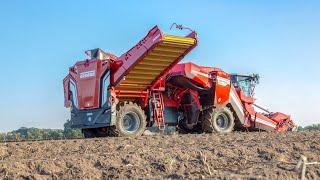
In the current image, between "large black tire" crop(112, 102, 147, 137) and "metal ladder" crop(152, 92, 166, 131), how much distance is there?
779 mm

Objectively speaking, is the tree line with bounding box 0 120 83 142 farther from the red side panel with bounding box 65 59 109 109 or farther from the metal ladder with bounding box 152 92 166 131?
the metal ladder with bounding box 152 92 166 131

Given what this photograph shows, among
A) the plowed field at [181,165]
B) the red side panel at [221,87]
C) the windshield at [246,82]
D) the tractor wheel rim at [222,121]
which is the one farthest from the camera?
the windshield at [246,82]

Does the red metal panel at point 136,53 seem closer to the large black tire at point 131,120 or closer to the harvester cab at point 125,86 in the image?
the harvester cab at point 125,86

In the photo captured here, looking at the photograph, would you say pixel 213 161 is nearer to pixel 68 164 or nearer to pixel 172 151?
pixel 172 151

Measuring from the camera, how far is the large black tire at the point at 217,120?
16.6 m

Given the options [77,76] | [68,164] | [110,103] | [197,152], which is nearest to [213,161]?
[197,152]

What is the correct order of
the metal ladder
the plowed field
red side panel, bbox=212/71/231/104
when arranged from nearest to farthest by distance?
the plowed field
the metal ladder
red side panel, bbox=212/71/231/104

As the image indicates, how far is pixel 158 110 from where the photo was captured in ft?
52.4

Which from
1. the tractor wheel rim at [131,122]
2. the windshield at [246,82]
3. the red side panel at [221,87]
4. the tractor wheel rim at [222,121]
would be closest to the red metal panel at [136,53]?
the tractor wheel rim at [131,122]

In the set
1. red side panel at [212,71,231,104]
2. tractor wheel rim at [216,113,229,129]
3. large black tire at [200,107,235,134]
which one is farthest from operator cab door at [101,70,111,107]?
tractor wheel rim at [216,113,229,129]

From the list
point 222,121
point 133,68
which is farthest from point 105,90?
point 222,121

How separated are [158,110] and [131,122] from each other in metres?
1.22

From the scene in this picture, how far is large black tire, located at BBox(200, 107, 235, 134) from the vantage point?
655 inches

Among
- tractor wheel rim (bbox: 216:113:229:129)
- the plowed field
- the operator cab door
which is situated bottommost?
the plowed field
